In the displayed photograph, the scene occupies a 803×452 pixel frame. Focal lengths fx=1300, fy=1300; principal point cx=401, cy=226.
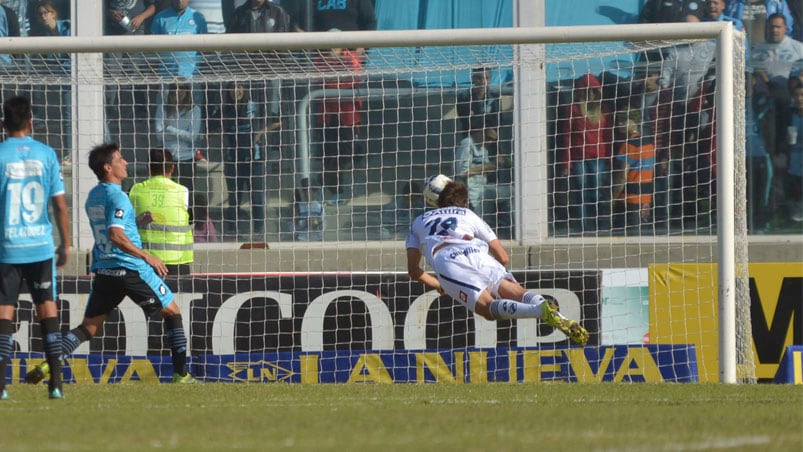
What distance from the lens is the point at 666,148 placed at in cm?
1237

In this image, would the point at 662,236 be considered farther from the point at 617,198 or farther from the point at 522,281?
the point at 522,281

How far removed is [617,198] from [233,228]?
376 cm

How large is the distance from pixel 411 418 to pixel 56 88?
300 inches

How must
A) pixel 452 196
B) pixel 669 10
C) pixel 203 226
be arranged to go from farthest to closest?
pixel 669 10 < pixel 203 226 < pixel 452 196

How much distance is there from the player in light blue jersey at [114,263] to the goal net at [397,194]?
5.50 ft

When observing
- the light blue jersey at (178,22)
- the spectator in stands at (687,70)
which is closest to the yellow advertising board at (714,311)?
the spectator in stands at (687,70)

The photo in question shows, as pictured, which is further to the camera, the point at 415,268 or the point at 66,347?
the point at 415,268

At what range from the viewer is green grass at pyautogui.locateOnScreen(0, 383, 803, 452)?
550 centimetres

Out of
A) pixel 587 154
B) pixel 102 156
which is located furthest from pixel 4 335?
pixel 587 154

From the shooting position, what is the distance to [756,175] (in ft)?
45.3

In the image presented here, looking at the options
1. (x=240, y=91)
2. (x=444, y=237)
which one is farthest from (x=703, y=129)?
(x=240, y=91)

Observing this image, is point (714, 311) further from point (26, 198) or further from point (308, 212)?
point (26, 198)

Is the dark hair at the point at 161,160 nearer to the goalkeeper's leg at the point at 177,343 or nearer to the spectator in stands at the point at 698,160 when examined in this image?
the goalkeeper's leg at the point at 177,343

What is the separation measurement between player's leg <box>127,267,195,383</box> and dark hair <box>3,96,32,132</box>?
2.02 meters
